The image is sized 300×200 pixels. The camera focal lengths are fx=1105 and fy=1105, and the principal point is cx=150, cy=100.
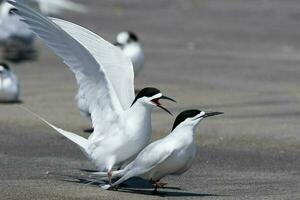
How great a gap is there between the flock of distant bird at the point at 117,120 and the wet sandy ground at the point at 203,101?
23 centimetres

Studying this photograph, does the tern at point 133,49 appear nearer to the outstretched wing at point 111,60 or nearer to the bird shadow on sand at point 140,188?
the outstretched wing at point 111,60

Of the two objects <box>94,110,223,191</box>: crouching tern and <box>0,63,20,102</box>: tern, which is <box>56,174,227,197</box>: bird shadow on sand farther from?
<box>0,63,20,102</box>: tern

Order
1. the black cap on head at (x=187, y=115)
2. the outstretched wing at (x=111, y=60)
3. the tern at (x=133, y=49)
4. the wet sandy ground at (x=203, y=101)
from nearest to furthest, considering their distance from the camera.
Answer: the black cap on head at (x=187, y=115), the wet sandy ground at (x=203, y=101), the outstretched wing at (x=111, y=60), the tern at (x=133, y=49)

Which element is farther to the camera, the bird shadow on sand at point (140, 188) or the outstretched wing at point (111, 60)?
the outstretched wing at point (111, 60)

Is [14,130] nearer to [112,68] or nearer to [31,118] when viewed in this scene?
[31,118]

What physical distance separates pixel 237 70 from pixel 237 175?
828 cm

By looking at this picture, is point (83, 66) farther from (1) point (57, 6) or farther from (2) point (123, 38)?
(1) point (57, 6)

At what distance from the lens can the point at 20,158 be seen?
31.8 feet

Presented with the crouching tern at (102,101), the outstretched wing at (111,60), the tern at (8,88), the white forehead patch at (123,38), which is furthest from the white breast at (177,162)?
the white forehead patch at (123,38)

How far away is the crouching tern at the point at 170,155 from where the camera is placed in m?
7.85

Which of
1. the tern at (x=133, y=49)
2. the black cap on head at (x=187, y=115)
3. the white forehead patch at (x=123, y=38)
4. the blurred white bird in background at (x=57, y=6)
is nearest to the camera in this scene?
the black cap on head at (x=187, y=115)

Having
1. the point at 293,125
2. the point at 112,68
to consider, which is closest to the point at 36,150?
the point at 112,68

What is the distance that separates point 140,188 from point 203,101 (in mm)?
5489

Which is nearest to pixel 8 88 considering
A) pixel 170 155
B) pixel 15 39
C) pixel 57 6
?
pixel 15 39
